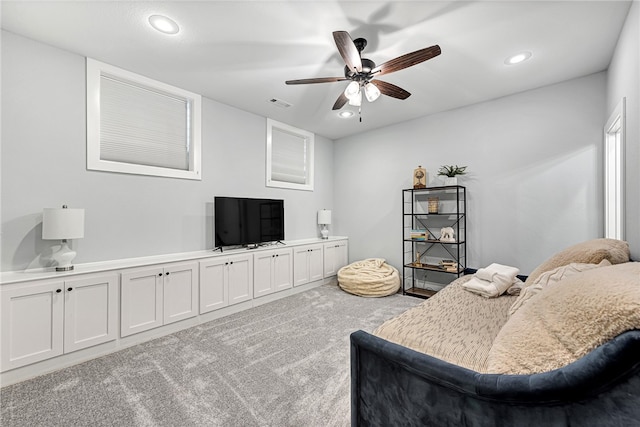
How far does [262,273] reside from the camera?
3.66 metres

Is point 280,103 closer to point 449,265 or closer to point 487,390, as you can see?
point 449,265

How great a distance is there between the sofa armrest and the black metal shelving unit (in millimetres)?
2951

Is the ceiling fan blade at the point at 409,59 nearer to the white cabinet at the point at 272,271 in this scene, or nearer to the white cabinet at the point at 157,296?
the white cabinet at the point at 272,271

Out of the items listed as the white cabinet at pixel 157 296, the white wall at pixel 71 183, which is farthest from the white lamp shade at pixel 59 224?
the white cabinet at pixel 157 296

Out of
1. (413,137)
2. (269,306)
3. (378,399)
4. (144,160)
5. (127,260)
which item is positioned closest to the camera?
(378,399)

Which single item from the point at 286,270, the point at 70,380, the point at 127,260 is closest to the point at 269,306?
the point at 286,270

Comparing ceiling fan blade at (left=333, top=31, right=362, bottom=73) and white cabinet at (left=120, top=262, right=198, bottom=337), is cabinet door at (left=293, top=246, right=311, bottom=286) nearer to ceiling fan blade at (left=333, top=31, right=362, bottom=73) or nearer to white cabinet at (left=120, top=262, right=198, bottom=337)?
white cabinet at (left=120, top=262, right=198, bottom=337)

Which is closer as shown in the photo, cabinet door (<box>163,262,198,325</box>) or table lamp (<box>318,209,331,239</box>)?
cabinet door (<box>163,262,198,325</box>)

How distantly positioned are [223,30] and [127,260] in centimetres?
247

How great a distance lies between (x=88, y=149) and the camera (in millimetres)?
2584

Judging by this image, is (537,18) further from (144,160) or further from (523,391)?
(144,160)

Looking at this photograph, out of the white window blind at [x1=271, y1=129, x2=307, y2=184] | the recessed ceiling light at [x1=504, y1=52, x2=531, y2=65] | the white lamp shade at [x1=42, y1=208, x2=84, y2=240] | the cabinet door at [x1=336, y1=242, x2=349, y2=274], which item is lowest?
the cabinet door at [x1=336, y1=242, x2=349, y2=274]

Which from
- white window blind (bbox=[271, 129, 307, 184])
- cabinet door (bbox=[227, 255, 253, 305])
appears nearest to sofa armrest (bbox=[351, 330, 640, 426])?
cabinet door (bbox=[227, 255, 253, 305])

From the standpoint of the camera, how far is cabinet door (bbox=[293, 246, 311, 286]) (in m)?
4.14
